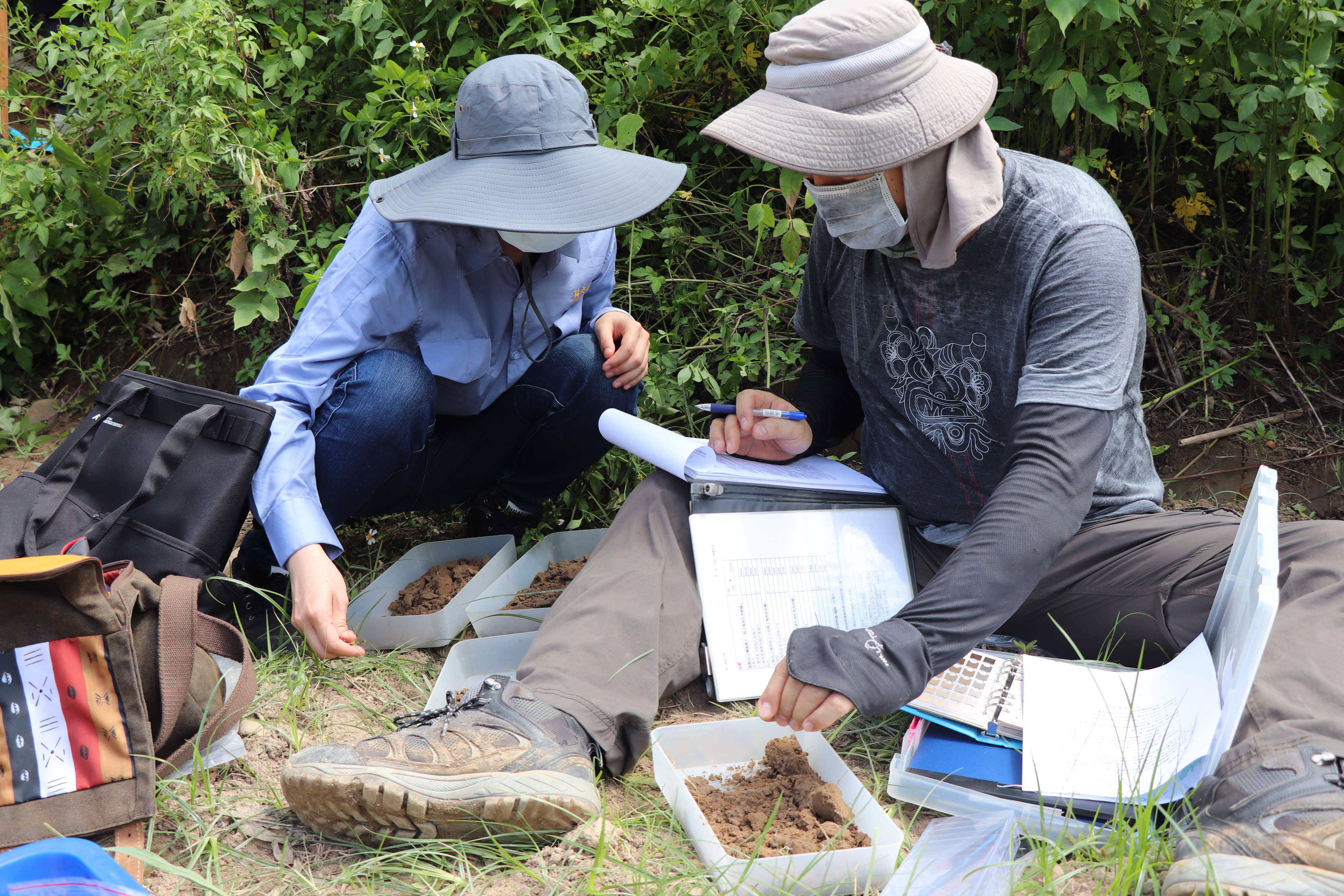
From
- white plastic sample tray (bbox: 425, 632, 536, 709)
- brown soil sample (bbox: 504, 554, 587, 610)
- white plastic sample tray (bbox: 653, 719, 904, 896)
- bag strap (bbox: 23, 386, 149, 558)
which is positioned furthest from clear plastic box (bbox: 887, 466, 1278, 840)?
bag strap (bbox: 23, 386, 149, 558)

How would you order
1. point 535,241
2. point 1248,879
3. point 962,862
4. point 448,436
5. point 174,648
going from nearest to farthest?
point 1248,879
point 962,862
point 174,648
point 535,241
point 448,436

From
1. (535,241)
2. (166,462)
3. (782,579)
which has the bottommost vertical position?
(782,579)

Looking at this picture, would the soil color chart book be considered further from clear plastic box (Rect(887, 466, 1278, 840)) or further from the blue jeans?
the blue jeans

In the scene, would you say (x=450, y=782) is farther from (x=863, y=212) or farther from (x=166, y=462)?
(x=863, y=212)

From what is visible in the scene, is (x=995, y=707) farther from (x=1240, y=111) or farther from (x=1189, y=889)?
(x=1240, y=111)

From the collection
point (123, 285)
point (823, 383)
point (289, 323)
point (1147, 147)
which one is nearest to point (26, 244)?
point (123, 285)

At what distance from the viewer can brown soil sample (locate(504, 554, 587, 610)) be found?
2.29 meters

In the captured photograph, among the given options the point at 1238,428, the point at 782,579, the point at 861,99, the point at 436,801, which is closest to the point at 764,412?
the point at 782,579

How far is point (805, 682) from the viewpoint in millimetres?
1349

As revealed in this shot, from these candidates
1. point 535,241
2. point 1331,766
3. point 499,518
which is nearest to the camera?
point 1331,766

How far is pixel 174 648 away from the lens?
1.64 metres

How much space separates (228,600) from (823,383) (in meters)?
1.45

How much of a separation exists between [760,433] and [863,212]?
58cm

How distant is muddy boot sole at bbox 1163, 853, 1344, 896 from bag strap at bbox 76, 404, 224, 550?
1.86 metres
